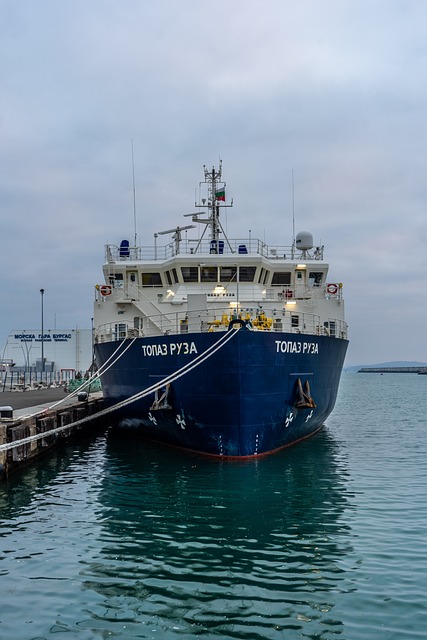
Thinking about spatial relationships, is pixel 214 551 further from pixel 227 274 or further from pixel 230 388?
pixel 227 274

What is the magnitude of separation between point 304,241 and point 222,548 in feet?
65.5

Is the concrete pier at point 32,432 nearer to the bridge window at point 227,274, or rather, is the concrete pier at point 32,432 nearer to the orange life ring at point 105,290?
the orange life ring at point 105,290

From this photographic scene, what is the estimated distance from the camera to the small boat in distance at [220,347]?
16.2 meters

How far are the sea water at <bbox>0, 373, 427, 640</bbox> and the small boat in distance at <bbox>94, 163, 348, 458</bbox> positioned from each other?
149cm

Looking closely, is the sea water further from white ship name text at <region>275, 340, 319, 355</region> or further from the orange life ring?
the orange life ring

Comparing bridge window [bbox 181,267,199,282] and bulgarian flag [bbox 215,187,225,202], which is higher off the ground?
bulgarian flag [bbox 215,187,225,202]

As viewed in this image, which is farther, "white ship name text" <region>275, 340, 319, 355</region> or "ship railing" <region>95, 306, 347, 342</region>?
"ship railing" <region>95, 306, 347, 342</region>

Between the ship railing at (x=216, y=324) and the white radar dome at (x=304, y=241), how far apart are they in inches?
181

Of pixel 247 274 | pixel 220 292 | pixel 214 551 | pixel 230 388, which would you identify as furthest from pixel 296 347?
pixel 214 551

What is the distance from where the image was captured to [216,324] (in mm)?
18266

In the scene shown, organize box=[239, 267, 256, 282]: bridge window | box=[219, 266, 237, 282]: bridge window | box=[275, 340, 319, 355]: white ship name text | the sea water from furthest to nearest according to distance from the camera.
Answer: box=[239, 267, 256, 282]: bridge window → box=[219, 266, 237, 282]: bridge window → box=[275, 340, 319, 355]: white ship name text → the sea water

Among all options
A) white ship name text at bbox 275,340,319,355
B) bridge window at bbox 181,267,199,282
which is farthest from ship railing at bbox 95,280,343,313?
white ship name text at bbox 275,340,319,355

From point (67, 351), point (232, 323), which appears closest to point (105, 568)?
point (232, 323)

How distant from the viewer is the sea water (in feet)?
22.8
